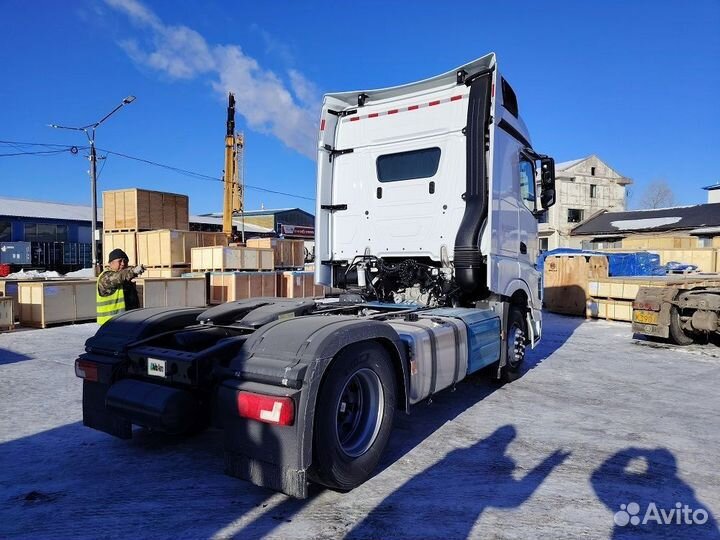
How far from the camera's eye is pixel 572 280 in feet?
50.7

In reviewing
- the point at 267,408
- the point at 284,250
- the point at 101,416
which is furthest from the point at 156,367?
the point at 284,250

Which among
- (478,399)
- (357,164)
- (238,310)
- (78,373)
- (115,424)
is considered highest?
(357,164)

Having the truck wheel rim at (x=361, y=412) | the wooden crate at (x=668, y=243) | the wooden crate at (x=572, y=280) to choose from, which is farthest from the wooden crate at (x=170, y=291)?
the wooden crate at (x=668, y=243)

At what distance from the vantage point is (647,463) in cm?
401

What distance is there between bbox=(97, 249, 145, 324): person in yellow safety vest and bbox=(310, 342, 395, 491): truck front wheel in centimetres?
382

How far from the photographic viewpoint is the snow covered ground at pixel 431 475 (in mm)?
2990

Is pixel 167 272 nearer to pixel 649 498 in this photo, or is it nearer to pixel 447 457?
pixel 447 457

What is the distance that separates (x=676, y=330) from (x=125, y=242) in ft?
51.9

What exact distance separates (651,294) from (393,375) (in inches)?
320

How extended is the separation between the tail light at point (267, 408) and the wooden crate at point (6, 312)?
34.7 feet

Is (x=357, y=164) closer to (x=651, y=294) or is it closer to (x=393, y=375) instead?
(x=393, y=375)

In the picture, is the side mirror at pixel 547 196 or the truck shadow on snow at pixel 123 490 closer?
the truck shadow on snow at pixel 123 490

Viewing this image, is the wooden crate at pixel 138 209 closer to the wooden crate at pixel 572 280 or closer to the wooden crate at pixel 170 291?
the wooden crate at pixel 170 291

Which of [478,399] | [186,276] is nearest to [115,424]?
[478,399]
